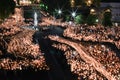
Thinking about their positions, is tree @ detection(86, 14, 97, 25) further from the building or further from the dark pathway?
the dark pathway

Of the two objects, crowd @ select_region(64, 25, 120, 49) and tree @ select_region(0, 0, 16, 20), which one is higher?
tree @ select_region(0, 0, 16, 20)

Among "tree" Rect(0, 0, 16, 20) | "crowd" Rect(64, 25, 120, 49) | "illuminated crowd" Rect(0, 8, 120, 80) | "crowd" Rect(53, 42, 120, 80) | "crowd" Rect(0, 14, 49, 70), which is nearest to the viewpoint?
"crowd" Rect(53, 42, 120, 80)

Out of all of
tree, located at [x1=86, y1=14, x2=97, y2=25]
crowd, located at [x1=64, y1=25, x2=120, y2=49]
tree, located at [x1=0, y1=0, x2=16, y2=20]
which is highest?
tree, located at [x1=0, y1=0, x2=16, y2=20]

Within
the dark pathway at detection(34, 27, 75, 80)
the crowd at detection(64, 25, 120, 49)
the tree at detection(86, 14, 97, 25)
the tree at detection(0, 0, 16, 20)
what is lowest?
the tree at detection(86, 14, 97, 25)

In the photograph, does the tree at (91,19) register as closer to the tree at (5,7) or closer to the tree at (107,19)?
the tree at (107,19)

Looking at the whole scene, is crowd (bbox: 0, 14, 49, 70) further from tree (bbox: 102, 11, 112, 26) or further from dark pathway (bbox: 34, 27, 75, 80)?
tree (bbox: 102, 11, 112, 26)

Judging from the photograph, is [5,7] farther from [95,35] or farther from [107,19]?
[107,19]

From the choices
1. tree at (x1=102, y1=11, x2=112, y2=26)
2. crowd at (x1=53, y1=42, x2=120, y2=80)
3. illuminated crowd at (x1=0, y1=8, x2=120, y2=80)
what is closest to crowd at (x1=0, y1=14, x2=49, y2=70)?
illuminated crowd at (x1=0, y1=8, x2=120, y2=80)

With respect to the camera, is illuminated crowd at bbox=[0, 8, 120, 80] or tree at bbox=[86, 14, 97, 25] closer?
illuminated crowd at bbox=[0, 8, 120, 80]

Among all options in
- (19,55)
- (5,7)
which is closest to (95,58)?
(19,55)

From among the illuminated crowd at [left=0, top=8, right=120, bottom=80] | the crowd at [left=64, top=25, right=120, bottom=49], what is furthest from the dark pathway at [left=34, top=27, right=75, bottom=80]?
the crowd at [left=64, top=25, right=120, bottom=49]

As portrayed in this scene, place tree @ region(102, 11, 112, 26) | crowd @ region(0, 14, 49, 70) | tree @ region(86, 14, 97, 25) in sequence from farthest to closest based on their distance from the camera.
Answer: tree @ region(86, 14, 97, 25)
tree @ region(102, 11, 112, 26)
crowd @ region(0, 14, 49, 70)

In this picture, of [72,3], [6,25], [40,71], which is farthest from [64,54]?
[72,3]
